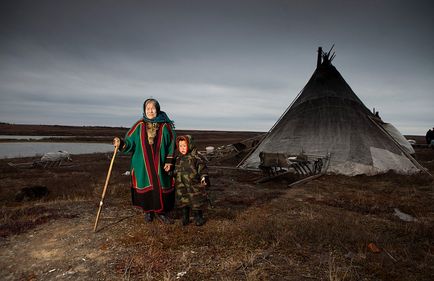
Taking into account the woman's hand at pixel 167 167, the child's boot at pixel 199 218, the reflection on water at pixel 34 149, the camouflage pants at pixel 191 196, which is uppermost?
the woman's hand at pixel 167 167

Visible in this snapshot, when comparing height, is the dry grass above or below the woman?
below

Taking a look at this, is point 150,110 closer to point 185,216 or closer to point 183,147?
point 183,147

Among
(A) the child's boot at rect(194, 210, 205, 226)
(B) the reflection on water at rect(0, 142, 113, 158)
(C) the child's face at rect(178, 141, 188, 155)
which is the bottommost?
(B) the reflection on water at rect(0, 142, 113, 158)

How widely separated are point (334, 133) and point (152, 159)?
11448 mm

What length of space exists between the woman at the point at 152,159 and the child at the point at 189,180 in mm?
238

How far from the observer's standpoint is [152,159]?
539 centimetres

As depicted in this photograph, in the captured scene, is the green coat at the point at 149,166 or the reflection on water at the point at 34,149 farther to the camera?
the reflection on water at the point at 34,149

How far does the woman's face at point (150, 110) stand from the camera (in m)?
5.44

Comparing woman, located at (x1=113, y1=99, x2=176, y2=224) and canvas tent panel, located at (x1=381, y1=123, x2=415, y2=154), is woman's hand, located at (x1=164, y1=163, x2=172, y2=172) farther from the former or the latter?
canvas tent panel, located at (x1=381, y1=123, x2=415, y2=154)

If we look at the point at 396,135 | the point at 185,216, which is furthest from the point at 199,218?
the point at 396,135

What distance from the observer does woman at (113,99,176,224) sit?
534 cm

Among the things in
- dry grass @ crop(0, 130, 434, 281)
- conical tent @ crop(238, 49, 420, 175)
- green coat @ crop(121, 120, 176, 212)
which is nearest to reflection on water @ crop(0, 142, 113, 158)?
dry grass @ crop(0, 130, 434, 281)

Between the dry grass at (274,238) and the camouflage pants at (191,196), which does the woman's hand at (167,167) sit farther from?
the dry grass at (274,238)

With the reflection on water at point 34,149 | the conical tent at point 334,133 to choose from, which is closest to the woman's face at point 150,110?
the conical tent at point 334,133
